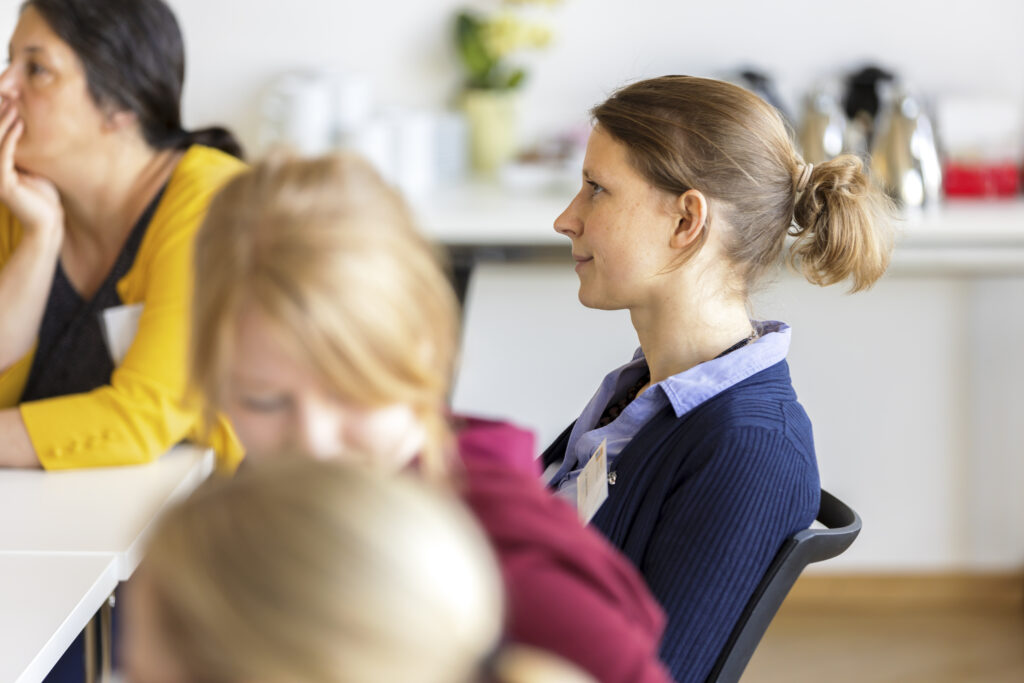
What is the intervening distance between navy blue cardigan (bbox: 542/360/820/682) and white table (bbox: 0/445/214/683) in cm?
56

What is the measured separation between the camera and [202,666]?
50 centimetres

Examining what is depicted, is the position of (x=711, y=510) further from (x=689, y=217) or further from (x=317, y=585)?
(x=317, y=585)

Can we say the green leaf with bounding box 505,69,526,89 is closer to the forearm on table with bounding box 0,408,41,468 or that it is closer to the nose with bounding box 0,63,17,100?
the nose with bounding box 0,63,17,100

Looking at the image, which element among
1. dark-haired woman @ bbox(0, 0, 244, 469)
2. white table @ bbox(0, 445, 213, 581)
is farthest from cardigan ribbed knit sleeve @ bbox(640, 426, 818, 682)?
dark-haired woman @ bbox(0, 0, 244, 469)

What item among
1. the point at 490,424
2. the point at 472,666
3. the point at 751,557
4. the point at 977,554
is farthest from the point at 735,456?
the point at 977,554

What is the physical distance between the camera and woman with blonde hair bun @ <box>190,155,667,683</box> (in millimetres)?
708

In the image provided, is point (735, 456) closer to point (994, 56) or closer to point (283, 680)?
point (283, 680)

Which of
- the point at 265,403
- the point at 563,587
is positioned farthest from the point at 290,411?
the point at 563,587

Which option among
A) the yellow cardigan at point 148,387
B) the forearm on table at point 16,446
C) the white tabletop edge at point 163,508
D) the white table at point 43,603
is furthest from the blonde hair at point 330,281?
the forearm on table at point 16,446

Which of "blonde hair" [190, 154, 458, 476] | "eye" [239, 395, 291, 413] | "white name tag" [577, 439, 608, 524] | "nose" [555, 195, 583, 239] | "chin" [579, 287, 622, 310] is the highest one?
"blonde hair" [190, 154, 458, 476]

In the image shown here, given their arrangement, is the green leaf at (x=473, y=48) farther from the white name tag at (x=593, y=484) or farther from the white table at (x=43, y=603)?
the white table at (x=43, y=603)

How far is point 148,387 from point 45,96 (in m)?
0.53

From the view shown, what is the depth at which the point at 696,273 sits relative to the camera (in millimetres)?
1362

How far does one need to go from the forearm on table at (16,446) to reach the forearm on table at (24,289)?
262mm
